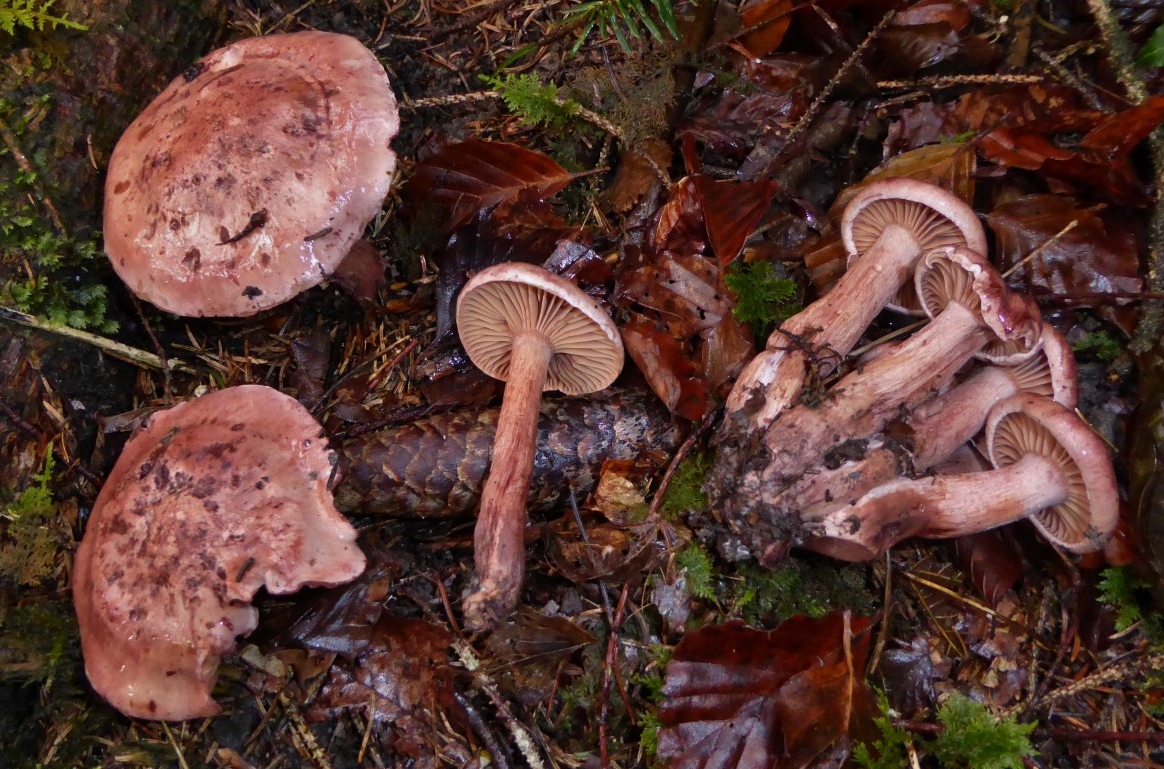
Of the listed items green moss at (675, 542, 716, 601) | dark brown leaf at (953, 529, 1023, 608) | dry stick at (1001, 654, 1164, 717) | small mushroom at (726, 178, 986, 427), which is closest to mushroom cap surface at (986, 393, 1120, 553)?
dark brown leaf at (953, 529, 1023, 608)

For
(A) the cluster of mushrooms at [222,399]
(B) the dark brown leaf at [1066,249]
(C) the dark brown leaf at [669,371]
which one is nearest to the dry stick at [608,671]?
(C) the dark brown leaf at [669,371]

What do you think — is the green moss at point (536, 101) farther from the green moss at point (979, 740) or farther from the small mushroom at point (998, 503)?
the green moss at point (979, 740)

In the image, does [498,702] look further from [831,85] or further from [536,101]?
[831,85]

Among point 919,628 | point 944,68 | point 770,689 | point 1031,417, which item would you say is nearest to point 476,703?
point 770,689

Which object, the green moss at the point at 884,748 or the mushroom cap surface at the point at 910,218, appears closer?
the green moss at the point at 884,748

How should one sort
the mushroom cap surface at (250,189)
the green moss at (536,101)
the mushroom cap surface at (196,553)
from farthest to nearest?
the green moss at (536,101), the mushroom cap surface at (250,189), the mushroom cap surface at (196,553)

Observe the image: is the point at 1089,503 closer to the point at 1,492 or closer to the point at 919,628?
the point at 919,628

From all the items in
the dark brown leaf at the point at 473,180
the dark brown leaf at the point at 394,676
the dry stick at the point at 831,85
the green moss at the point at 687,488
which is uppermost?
the dry stick at the point at 831,85
